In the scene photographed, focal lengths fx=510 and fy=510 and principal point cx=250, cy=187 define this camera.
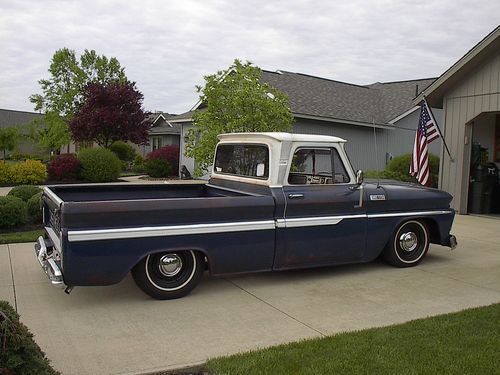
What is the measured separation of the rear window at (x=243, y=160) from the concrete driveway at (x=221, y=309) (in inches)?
55.6

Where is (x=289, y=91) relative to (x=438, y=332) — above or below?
above

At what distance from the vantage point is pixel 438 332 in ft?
15.3

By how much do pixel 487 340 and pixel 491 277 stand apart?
8.81 ft

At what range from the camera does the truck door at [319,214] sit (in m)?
6.18

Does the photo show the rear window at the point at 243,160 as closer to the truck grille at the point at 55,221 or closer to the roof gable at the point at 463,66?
the truck grille at the point at 55,221

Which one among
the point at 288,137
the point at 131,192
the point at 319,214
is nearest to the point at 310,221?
the point at 319,214

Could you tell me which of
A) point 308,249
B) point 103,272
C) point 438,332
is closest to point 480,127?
point 308,249

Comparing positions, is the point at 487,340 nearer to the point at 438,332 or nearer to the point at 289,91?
the point at 438,332

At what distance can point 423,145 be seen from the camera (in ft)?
37.8

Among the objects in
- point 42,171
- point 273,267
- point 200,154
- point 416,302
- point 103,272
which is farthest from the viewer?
point 42,171

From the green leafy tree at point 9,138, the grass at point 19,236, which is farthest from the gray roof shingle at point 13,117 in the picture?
the grass at point 19,236

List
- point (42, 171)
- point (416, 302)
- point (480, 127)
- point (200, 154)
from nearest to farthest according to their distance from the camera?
point (416, 302) → point (200, 154) → point (480, 127) → point (42, 171)

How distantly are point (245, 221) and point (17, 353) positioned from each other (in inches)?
128

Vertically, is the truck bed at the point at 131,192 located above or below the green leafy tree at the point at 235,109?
below
